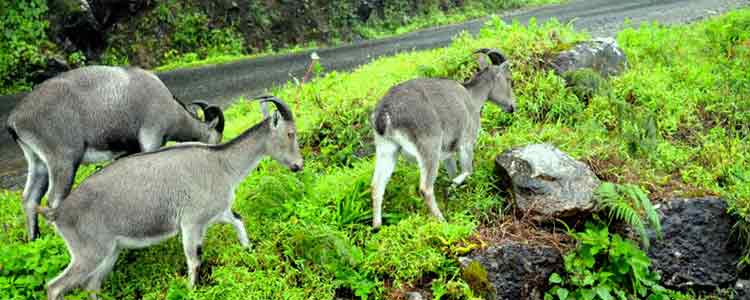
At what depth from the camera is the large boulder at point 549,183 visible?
23.0 feet

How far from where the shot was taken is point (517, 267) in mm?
6691

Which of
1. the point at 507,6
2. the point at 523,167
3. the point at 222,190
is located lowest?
the point at 507,6

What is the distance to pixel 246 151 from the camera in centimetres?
653

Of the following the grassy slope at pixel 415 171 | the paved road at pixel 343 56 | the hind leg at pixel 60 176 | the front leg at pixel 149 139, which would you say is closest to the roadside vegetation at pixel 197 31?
the paved road at pixel 343 56

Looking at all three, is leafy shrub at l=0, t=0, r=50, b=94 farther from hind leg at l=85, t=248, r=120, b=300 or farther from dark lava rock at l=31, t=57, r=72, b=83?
hind leg at l=85, t=248, r=120, b=300

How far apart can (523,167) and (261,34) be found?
14460mm

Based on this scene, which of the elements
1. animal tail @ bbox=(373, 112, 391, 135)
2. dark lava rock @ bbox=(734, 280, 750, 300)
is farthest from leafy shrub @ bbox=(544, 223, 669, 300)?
animal tail @ bbox=(373, 112, 391, 135)

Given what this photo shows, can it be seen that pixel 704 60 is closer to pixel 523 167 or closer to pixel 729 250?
pixel 729 250

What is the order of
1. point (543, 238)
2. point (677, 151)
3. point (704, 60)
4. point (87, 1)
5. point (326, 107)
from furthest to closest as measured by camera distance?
point (87, 1) → point (704, 60) → point (326, 107) → point (677, 151) → point (543, 238)

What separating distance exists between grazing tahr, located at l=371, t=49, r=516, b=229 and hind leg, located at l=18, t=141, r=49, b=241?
140 inches

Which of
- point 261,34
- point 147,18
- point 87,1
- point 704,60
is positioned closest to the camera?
point 704,60

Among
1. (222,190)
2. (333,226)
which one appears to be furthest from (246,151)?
(333,226)

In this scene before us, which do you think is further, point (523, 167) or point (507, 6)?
point (507, 6)

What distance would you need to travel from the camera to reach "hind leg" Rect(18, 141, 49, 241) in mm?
6953
